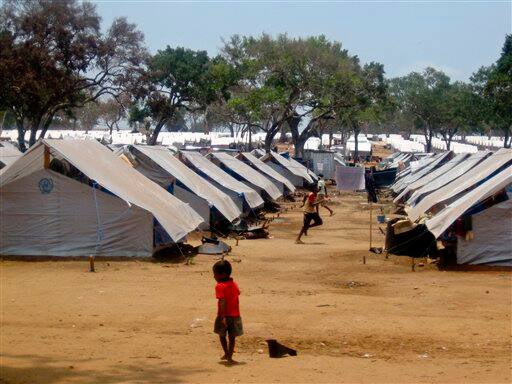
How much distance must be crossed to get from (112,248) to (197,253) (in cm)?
236

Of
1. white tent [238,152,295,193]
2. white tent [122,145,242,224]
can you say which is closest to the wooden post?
white tent [122,145,242,224]

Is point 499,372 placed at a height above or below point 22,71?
below

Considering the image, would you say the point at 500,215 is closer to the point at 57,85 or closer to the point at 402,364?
the point at 402,364

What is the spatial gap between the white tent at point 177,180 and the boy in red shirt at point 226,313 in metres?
14.0

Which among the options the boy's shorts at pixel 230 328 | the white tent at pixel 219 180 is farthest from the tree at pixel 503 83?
the boy's shorts at pixel 230 328

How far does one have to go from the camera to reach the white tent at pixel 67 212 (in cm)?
1686

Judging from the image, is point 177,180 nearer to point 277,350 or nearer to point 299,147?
point 277,350

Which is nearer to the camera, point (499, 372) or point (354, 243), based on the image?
point (499, 372)

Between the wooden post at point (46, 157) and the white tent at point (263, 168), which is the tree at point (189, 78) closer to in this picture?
the white tent at point (263, 168)

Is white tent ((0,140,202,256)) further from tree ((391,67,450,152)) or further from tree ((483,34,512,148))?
tree ((391,67,450,152))

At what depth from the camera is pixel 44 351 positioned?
914cm

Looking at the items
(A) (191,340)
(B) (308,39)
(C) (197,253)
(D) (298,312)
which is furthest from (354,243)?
(B) (308,39)

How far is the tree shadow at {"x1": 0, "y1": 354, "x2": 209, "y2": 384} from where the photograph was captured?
7844 millimetres

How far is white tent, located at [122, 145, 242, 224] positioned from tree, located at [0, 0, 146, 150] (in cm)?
1335
